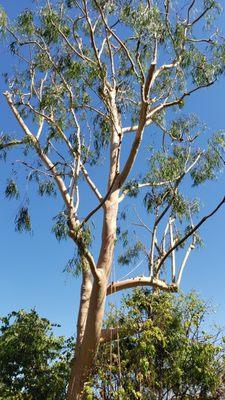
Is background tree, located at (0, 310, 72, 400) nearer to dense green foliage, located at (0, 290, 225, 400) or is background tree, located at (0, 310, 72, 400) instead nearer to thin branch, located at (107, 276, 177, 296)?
dense green foliage, located at (0, 290, 225, 400)

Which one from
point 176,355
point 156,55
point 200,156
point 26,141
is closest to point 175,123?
point 200,156

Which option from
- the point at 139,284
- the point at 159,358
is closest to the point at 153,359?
the point at 159,358

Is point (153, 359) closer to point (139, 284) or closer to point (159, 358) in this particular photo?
point (159, 358)

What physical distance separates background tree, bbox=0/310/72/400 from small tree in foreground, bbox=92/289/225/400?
1.24 metres

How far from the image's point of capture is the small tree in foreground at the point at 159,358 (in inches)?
227

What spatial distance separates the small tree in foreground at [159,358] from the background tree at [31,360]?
4.06ft

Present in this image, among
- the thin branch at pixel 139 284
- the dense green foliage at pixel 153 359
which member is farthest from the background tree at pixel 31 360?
the thin branch at pixel 139 284

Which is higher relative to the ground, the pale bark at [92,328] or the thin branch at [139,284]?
the thin branch at [139,284]

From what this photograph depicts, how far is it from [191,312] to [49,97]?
408 centimetres

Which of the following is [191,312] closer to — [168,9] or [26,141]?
[26,141]

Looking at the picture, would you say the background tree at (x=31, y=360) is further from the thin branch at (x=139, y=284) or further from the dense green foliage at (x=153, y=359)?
the thin branch at (x=139, y=284)

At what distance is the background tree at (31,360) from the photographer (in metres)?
7.20

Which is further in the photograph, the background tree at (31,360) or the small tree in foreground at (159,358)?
the background tree at (31,360)

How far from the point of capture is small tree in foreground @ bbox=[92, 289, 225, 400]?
577cm
